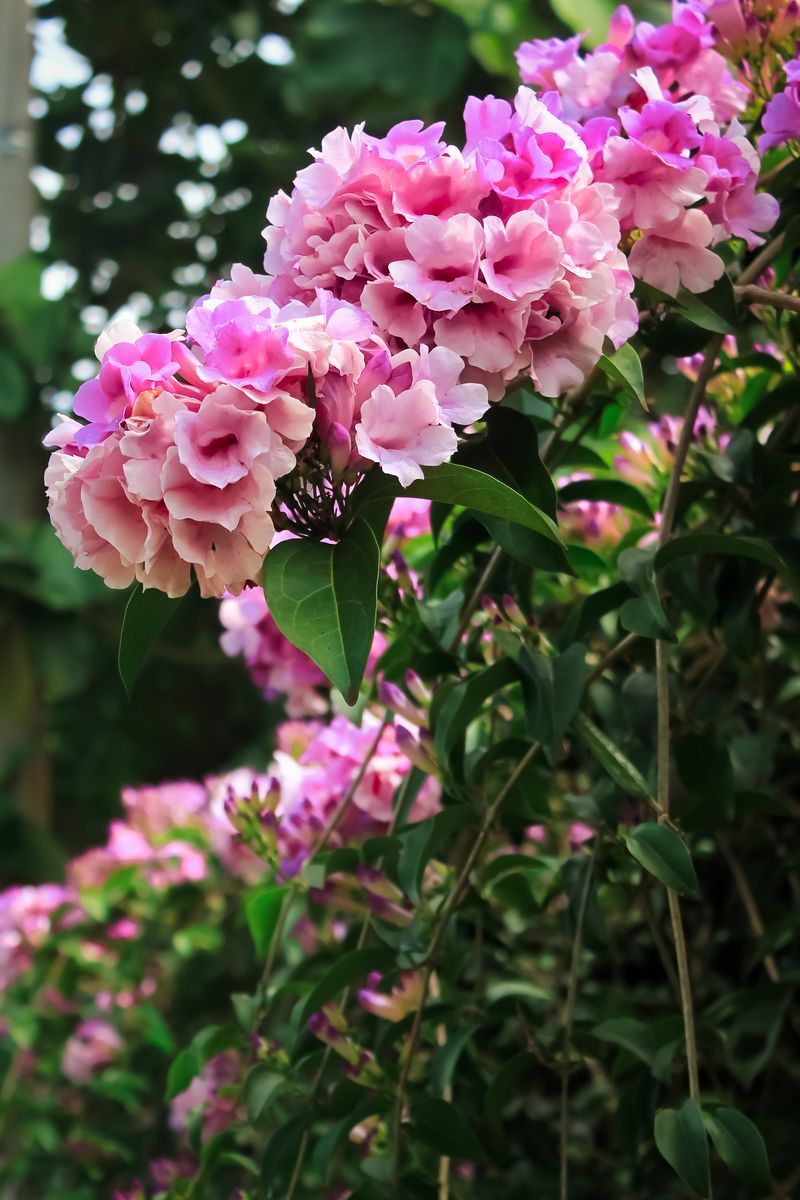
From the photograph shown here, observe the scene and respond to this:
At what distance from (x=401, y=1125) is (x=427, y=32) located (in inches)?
106

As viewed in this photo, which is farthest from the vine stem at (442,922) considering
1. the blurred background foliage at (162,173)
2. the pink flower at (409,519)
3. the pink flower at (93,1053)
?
the blurred background foliage at (162,173)

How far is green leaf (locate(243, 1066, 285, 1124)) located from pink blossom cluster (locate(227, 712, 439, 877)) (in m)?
0.12

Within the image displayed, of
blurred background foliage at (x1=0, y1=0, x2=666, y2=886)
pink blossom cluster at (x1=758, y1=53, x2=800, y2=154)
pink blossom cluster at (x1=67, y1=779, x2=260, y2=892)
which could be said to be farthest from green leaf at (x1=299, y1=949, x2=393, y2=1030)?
blurred background foliage at (x1=0, y1=0, x2=666, y2=886)

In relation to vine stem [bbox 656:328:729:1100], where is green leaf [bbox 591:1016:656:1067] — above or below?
below

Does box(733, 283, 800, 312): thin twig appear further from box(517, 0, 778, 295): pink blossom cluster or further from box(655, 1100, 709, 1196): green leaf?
box(655, 1100, 709, 1196): green leaf

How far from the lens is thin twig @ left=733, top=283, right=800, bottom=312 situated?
0.53 meters

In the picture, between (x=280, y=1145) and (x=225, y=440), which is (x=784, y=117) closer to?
(x=225, y=440)

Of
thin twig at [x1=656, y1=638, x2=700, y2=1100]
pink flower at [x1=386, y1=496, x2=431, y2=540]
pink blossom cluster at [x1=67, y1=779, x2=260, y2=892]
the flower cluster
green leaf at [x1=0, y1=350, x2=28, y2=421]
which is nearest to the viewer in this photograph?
thin twig at [x1=656, y1=638, x2=700, y2=1100]

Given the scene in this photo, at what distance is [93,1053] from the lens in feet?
4.56

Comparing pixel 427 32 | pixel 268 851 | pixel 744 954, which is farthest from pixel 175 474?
pixel 427 32

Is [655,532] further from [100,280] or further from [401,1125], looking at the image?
[100,280]

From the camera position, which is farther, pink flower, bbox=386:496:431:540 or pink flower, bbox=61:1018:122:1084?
pink flower, bbox=61:1018:122:1084

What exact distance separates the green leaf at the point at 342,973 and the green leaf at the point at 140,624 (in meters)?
0.23

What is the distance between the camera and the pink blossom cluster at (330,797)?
2.54ft
